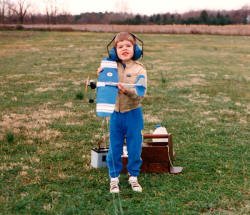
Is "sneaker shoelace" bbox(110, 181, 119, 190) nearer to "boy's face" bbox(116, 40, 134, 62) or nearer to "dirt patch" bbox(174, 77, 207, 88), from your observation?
"boy's face" bbox(116, 40, 134, 62)

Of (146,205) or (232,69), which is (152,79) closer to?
(232,69)

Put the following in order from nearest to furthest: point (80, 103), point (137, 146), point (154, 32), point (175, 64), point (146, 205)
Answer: point (146, 205)
point (137, 146)
point (80, 103)
point (175, 64)
point (154, 32)

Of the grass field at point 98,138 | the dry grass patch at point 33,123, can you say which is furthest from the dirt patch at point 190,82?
the dry grass patch at point 33,123

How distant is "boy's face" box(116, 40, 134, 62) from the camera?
5152mm

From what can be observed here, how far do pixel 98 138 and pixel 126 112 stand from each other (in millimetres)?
2964

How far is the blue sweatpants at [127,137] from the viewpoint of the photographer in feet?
17.3

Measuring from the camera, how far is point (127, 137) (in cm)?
538

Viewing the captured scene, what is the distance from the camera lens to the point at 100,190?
5.50 metres

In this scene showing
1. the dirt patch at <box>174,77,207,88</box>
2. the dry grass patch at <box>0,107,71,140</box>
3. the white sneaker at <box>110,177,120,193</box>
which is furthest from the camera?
the dirt patch at <box>174,77,207,88</box>

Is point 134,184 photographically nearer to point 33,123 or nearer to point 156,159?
point 156,159

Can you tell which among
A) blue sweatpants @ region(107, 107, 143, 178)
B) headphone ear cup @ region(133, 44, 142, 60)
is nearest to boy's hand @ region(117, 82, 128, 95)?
blue sweatpants @ region(107, 107, 143, 178)

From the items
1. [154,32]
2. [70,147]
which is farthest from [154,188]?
[154,32]

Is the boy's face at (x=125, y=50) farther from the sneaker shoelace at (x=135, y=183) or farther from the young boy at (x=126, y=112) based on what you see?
the sneaker shoelace at (x=135, y=183)

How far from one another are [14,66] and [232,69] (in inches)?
383
